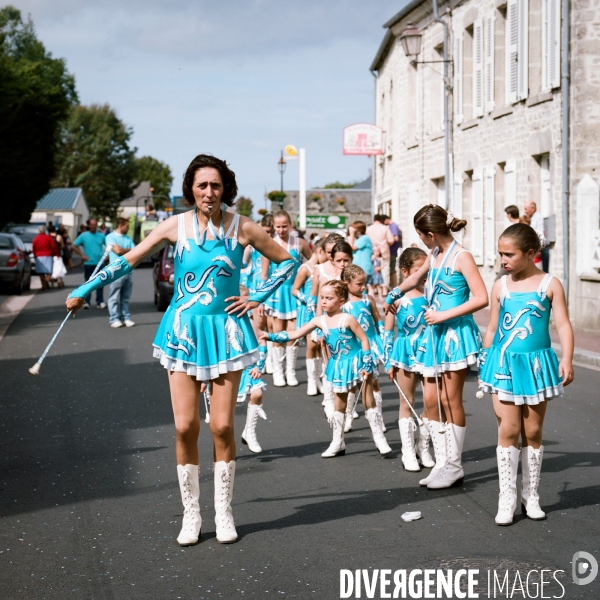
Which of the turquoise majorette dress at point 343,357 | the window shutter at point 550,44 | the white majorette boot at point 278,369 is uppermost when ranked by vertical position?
the window shutter at point 550,44

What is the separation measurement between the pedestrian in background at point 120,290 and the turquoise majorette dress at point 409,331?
11.1 meters

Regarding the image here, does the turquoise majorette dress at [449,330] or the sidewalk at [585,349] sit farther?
the sidewalk at [585,349]

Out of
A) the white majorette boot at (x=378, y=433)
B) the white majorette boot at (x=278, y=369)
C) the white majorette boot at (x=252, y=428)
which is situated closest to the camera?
the white majorette boot at (x=378, y=433)

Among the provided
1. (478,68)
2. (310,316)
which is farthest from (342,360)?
(478,68)

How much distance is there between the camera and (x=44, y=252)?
29438mm

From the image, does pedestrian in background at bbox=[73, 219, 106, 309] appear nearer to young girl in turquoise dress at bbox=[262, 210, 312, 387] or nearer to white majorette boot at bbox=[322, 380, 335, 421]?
young girl in turquoise dress at bbox=[262, 210, 312, 387]

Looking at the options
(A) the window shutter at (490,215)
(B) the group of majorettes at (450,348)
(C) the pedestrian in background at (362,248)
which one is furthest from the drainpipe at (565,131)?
(B) the group of majorettes at (450,348)

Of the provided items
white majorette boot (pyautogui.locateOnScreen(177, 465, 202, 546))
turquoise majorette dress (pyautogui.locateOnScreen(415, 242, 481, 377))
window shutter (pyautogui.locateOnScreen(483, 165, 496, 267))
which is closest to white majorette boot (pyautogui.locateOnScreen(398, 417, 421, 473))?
turquoise majorette dress (pyautogui.locateOnScreen(415, 242, 481, 377))

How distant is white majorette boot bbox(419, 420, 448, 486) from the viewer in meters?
6.79

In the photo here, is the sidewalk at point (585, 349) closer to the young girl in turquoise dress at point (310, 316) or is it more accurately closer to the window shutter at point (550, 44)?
the young girl in turquoise dress at point (310, 316)

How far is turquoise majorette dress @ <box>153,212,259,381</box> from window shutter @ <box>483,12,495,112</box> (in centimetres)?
1937

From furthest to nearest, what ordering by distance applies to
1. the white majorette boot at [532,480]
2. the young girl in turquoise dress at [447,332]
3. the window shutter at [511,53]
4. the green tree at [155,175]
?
the green tree at [155,175]
the window shutter at [511,53]
the young girl in turquoise dress at [447,332]
the white majorette boot at [532,480]

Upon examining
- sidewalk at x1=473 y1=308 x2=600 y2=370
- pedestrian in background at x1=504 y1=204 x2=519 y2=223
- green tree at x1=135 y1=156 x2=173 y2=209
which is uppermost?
green tree at x1=135 y1=156 x2=173 y2=209

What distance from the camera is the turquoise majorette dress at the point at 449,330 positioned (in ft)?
21.6
